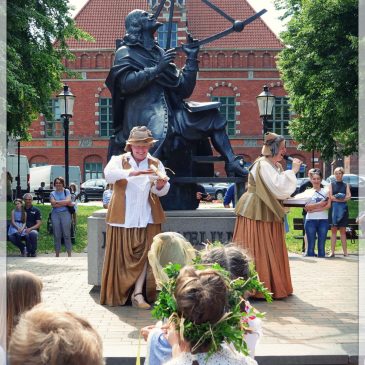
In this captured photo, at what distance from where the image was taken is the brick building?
45438 mm

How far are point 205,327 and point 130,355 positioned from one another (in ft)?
8.99

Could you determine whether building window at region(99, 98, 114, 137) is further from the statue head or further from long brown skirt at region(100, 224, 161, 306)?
long brown skirt at region(100, 224, 161, 306)

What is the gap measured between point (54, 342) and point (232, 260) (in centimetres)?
175

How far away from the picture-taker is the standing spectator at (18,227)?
43.6 ft

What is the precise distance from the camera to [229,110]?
46406mm

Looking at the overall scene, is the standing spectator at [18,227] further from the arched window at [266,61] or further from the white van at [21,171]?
the arched window at [266,61]

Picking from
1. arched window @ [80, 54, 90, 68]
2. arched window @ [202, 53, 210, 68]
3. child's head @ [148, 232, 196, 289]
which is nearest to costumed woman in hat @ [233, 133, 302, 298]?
child's head @ [148, 232, 196, 289]

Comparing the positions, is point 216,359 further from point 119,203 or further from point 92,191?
point 92,191

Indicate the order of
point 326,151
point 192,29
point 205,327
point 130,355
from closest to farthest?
point 205,327 → point 130,355 → point 326,151 → point 192,29

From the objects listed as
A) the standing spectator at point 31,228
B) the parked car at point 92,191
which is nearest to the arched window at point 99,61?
the parked car at point 92,191

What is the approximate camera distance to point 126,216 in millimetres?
7043

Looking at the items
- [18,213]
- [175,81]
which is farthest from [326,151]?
[175,81]

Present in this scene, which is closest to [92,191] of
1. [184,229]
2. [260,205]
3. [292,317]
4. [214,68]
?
[214,68]

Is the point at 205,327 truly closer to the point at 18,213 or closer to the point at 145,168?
the point at 145,168
